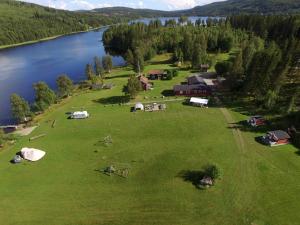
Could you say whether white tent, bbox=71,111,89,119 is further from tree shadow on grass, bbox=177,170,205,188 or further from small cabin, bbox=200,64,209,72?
small cabin, bbox=200,64,209,72

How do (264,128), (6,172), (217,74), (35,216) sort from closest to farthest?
(35,216)
(6,172)
(264,128)
(217,74)

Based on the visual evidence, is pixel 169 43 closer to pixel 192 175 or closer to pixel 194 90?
pixel 194 90

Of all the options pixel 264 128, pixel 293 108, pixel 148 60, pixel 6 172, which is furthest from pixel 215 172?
pixel 148 60

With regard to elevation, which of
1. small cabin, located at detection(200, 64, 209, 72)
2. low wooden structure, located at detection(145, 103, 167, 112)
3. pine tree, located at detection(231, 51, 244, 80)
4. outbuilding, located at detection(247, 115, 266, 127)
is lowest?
small cabin, located at detection(200, 64, 209, 72)

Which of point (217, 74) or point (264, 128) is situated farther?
point (217, 74)

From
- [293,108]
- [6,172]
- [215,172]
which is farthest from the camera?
[293,108]

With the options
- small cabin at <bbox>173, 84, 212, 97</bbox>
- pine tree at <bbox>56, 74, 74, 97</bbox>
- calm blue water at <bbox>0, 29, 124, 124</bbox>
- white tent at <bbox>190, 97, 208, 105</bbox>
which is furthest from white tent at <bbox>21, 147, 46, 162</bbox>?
small cabin at <bbox>173, 84, 212, 97</bbox>

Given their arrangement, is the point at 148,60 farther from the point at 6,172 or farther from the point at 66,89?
the point at 6,172
